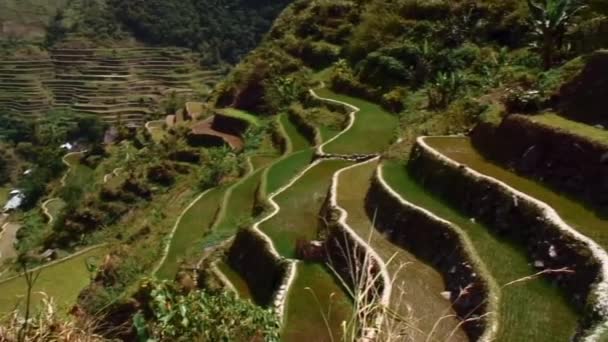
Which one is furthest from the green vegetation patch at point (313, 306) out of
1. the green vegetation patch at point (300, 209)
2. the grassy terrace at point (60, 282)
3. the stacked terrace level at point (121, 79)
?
the stacked terrace level at point (121, 79)

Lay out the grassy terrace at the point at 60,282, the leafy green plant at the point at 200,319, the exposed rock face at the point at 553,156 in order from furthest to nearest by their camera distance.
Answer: the grassy terrace at the point at 60,282 → the exposed rock face at the point at 553,156 → the leafy green plant at the point at 200,319

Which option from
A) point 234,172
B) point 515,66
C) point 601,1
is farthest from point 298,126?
point 601,1

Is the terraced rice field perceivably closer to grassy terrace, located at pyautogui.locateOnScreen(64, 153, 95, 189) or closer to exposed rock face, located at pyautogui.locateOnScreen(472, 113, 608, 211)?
grassy terrace, located at pyautogui.locateOnScreen(64, 153, 95, 189)

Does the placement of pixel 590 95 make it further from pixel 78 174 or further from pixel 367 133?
pixel 78 174

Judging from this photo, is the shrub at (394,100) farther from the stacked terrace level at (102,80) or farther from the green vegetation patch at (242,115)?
the stacked terrace level at (102,80)

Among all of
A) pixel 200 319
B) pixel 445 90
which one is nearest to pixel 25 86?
pixel 445 90

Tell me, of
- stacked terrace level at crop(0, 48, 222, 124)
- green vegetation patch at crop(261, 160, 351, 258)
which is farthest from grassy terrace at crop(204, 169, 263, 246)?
stacked terrace level at crop(0, 48, 222, 124)

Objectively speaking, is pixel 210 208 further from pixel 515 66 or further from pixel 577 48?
pixel 577 48

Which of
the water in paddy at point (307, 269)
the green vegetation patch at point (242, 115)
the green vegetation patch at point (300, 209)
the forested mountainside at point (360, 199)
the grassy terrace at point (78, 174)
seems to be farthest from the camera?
the grassy terrace at point (78, 174)
